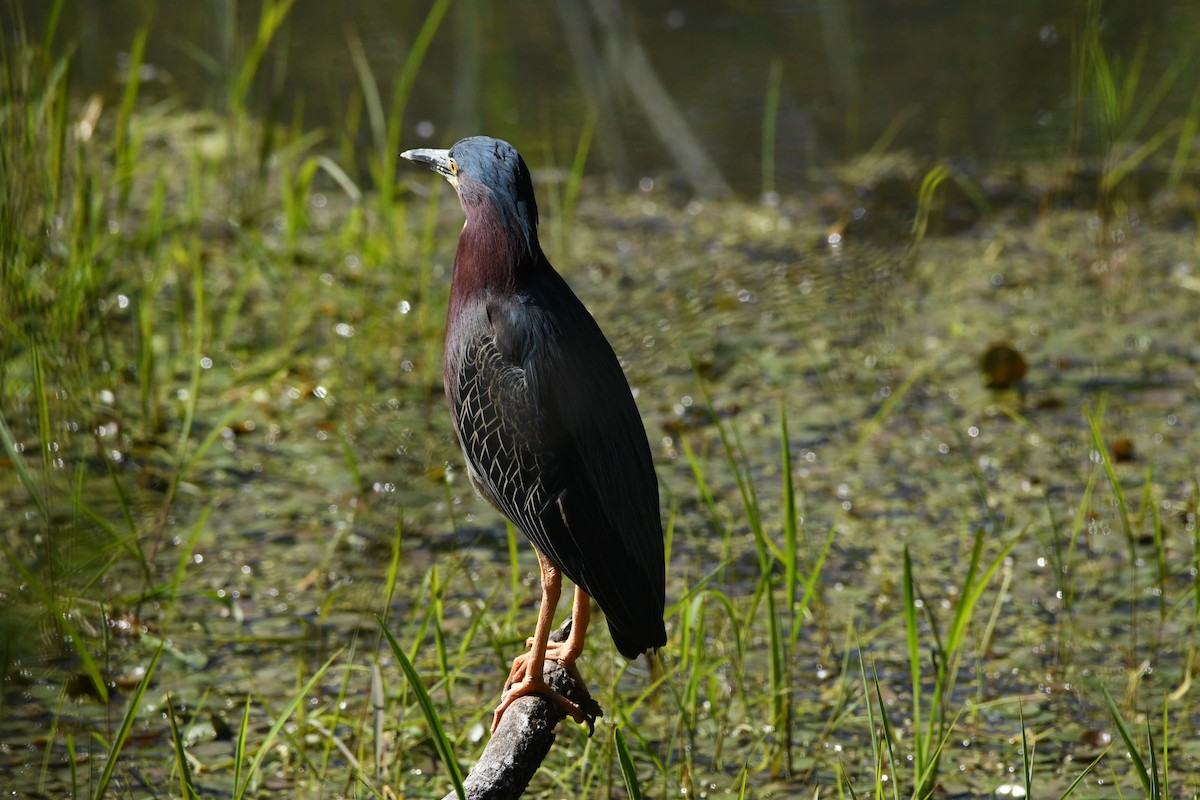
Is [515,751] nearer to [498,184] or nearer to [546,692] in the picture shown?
[546,692]

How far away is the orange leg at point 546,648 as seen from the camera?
1875mm

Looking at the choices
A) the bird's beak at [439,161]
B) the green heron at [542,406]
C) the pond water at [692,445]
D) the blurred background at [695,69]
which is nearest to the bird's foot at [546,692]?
the green heron at [542,406]

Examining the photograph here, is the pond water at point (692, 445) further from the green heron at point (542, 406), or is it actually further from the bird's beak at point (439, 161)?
the bird's beak at point (439, 161)

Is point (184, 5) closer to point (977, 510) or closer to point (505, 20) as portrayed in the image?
point (505, 20)

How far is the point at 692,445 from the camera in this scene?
397cm

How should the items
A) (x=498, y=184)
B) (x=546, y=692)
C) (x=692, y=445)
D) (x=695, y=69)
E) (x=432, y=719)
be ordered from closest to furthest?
(x=498, y=184) < (x=432, y=719) < (x=546, y=692) < (x=692, y=445) < (x=695, y=69)

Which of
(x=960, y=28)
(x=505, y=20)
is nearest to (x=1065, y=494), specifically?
(x=960, y=28)

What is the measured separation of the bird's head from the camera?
1.63 metres

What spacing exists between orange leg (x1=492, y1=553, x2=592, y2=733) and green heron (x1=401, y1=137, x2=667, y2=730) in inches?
1.0

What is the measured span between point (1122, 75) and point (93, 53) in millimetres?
4862

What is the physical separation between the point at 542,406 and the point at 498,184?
290mm

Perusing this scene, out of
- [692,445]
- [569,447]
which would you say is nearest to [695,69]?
[692,445]

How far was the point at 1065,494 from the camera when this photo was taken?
3.69m

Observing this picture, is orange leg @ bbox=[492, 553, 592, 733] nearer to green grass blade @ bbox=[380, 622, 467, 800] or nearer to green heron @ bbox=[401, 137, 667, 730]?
green heron @ bbox=[401, 137, 667, 730]
